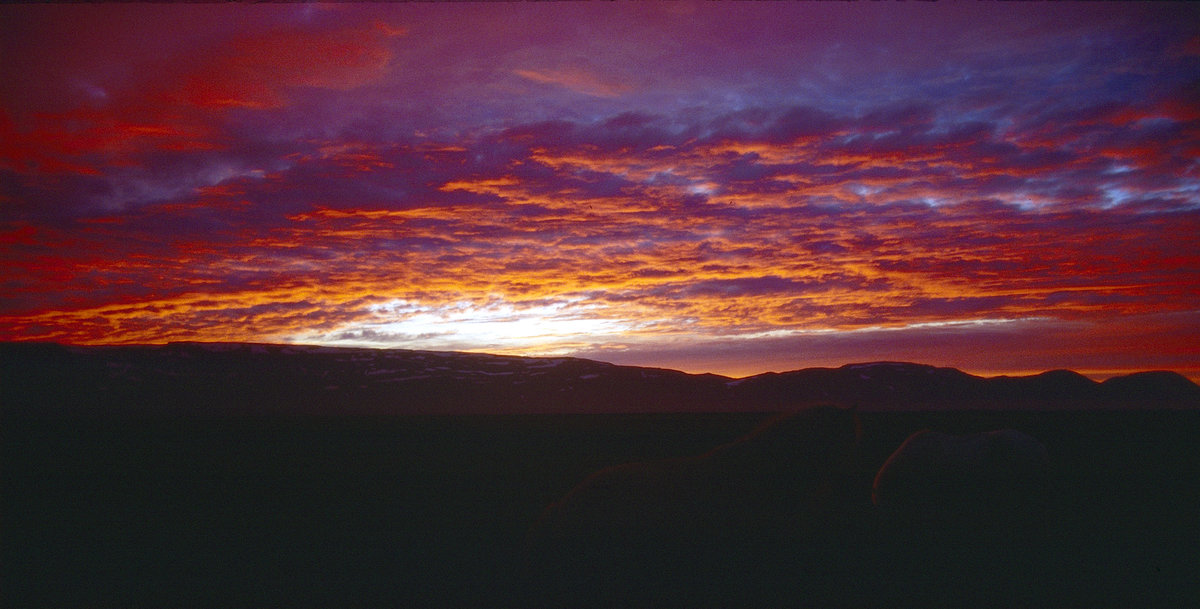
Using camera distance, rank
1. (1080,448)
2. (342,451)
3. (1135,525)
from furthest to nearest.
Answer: (342,451), (1080,448), (1135,525)

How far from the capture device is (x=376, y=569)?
6773mm

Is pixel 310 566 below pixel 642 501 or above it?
below

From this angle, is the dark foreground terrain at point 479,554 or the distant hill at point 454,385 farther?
the distant hill at point 454,385

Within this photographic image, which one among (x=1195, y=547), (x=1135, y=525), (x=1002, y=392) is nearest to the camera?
(x=1195, y=547)

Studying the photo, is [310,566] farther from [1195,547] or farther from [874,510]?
[1195,547]

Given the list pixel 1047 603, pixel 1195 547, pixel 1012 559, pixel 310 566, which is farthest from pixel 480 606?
pixel 1195 547

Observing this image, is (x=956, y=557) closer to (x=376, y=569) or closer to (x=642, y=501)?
(x=642, y=501)

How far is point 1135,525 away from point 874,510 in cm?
343

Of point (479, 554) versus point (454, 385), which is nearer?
point (479, 554)

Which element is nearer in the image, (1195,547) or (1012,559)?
(1012,559)

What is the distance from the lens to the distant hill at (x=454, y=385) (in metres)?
111

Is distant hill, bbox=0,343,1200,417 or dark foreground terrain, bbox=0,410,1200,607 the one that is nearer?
dark foreground terrain, bbox=0,410,1200,607

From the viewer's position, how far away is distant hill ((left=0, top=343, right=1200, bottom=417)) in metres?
111

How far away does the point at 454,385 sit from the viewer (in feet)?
442
